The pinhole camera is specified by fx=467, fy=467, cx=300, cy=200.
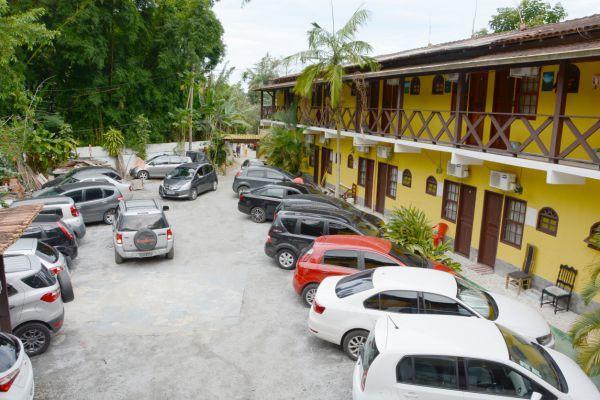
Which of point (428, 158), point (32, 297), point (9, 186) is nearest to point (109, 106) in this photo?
point (9, 186)

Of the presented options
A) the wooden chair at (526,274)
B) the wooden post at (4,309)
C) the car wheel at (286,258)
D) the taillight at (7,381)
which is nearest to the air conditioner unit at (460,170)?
the wooden chair at (526,274)

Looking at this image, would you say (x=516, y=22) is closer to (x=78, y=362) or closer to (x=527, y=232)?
(x=527, y=232)

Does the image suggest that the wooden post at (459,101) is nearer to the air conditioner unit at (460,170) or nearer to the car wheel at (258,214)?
the air conditioner unit at (460,170)

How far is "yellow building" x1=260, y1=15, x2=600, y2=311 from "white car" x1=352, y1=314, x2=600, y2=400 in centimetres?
451

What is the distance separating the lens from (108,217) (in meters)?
17.4

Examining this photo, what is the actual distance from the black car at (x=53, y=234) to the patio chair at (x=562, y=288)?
39.6 feet

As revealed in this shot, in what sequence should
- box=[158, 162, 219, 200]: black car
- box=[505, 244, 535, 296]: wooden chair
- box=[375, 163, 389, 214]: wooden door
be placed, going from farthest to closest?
box=[158, 162, 219, 200]: black car
box=[375, 163, 389, 214]: wooden door
box=[505, 244, 535, 296]: wooden chair

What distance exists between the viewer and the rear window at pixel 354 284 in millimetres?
8273

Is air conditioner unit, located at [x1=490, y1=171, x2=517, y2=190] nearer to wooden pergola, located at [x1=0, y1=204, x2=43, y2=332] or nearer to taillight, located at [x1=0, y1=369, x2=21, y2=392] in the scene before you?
wooden pergola, located at [x1=0, y1=204, x2=43, y2=332]

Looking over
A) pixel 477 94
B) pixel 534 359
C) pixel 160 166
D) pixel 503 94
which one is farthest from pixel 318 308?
pixel 160 166

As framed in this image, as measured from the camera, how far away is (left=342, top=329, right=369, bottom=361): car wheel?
26.7 ft

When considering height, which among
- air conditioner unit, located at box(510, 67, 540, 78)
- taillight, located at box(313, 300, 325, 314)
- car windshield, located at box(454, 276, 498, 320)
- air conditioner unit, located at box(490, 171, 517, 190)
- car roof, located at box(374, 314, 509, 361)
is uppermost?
air conditioner unit, located at box(510, 67, 540, 78)

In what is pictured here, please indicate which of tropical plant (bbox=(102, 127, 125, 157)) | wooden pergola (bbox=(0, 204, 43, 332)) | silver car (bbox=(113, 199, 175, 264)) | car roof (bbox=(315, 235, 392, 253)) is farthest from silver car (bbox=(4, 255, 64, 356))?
tropical plant (bbox=(102, 127, 125, 157))

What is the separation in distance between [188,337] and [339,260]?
346 cm
